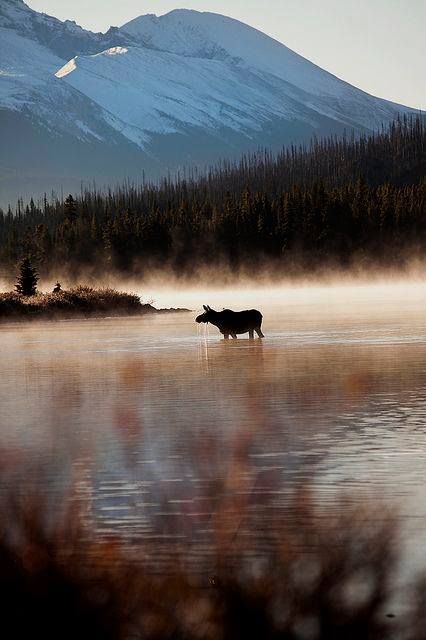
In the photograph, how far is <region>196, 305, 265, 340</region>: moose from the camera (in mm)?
45125

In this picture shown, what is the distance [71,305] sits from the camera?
79.6 metres

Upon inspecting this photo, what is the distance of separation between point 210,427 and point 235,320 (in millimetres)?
26554

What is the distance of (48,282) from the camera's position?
591 feet

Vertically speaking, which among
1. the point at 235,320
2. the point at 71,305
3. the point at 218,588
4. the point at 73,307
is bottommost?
the point at 218,588

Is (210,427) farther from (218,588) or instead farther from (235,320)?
(235,320)

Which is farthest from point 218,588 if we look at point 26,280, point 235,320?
point 26,280

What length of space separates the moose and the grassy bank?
99.8ft

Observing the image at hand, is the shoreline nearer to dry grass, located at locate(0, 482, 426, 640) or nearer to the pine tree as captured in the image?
the pine tree

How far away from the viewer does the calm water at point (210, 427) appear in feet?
42.6

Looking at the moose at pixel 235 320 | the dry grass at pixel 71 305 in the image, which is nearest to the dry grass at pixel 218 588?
the moose at pixel 235 320

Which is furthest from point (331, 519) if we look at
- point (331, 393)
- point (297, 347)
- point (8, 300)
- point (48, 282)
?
point (48, 282)

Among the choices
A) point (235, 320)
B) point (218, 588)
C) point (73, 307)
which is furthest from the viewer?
point (73, 307)

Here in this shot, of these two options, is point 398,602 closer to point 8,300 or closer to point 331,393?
point 331,393

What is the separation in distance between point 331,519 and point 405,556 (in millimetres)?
1547
